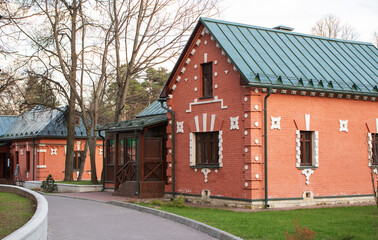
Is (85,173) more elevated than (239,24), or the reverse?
(239,24)

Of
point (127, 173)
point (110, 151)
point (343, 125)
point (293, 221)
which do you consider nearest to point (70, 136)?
point (110, 151)

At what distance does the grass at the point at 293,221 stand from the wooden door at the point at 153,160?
555 centimetres

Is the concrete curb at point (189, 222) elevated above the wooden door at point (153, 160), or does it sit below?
below

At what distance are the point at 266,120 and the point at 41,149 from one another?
24.7 m

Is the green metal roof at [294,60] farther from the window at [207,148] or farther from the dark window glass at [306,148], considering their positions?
the window at [207,148]

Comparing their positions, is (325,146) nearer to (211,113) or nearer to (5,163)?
(211,113)

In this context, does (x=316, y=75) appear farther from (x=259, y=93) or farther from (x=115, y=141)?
(x=115, y=141)

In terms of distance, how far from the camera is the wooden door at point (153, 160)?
874 inches

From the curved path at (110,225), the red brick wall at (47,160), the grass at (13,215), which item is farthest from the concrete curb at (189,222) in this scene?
the red brick wall at (47,160)

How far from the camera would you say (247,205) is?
1733cm

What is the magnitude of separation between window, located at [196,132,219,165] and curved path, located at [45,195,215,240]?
12.4ft

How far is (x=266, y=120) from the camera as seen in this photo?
57.9ft

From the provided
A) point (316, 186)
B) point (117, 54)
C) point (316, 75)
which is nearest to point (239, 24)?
point (316, 75)

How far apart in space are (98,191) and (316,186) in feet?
41.5
